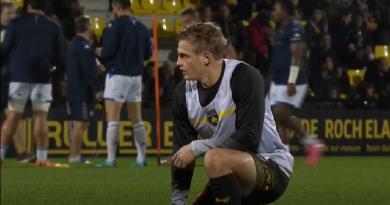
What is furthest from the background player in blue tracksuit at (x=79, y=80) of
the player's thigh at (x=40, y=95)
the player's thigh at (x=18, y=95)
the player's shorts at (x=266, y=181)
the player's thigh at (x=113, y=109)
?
the player's shorts at (x=266, y=181)

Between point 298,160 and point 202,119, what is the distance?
39.2ft

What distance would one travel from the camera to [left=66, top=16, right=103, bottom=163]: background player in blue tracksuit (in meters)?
17.0

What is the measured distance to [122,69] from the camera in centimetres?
1579

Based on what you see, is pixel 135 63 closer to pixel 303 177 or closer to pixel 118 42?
pixel 118 42

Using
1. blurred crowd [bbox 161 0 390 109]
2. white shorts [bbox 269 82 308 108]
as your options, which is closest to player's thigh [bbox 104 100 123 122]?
white shorts [bbox 269 82 308 108]

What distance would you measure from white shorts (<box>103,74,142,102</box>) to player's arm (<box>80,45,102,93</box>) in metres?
1.30

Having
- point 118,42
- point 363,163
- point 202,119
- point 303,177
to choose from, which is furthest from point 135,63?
point 202,119

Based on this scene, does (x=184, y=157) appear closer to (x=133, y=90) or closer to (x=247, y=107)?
(x=247, y=107)

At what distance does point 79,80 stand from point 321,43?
8050mm

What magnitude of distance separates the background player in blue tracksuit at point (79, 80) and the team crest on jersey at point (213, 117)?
9.72m

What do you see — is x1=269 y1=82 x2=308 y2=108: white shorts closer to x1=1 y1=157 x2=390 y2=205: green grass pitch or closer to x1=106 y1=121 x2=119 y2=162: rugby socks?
x1=1 y1=157 x2=390 y2=205: green grass pitch

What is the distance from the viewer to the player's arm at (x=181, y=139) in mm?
7234

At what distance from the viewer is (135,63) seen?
52.2 feet

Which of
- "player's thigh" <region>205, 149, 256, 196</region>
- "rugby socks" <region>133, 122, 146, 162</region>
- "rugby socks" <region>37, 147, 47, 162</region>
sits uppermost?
"player's thigh" <region>205, 149, 256, 196</region>
